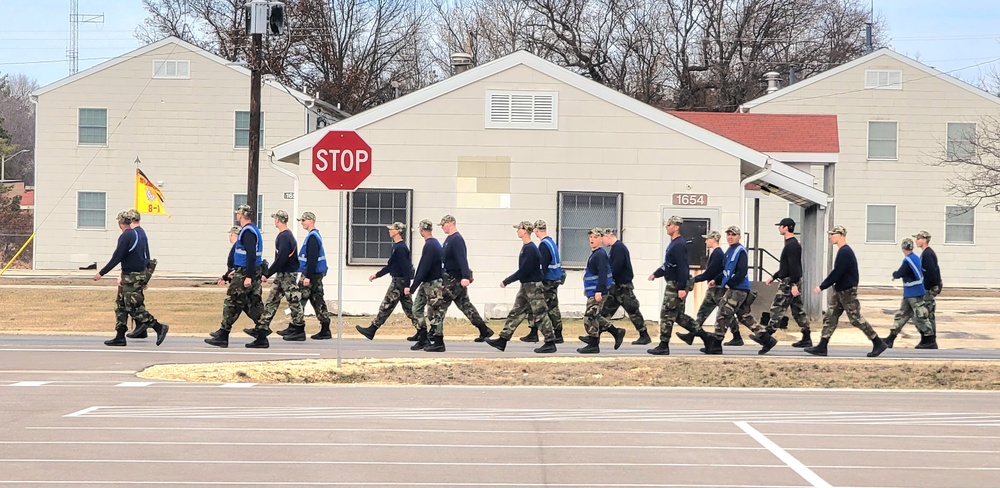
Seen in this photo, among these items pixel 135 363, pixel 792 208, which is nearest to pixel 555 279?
pixel 135 363

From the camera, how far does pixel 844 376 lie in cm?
1467

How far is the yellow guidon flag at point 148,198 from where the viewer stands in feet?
125

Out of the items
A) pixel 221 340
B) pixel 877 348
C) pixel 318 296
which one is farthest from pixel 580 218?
pixel 221 340

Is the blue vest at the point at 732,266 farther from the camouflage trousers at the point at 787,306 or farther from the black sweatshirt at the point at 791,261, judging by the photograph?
the black sweatshirt at the point at 791,261

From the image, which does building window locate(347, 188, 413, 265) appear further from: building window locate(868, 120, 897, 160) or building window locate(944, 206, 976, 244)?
building window locate(944, 206, 976, 244)

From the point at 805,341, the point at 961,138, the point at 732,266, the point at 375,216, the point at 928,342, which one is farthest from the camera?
the point at 961,138

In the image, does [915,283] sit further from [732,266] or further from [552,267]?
[552,267]

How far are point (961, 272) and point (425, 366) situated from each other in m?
31.3

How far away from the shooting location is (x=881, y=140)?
41.8m

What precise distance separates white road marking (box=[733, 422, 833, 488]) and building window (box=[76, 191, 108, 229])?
114 ft

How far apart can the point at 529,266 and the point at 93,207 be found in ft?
92.6

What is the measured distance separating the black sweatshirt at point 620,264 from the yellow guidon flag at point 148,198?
910 inches

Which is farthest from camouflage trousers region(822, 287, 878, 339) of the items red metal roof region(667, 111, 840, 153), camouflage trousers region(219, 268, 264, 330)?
red metal roof region(667, 111, 840, 153)

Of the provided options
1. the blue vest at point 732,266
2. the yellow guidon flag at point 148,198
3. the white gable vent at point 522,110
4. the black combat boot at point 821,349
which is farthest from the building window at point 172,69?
the black combat boot at point 821,349
